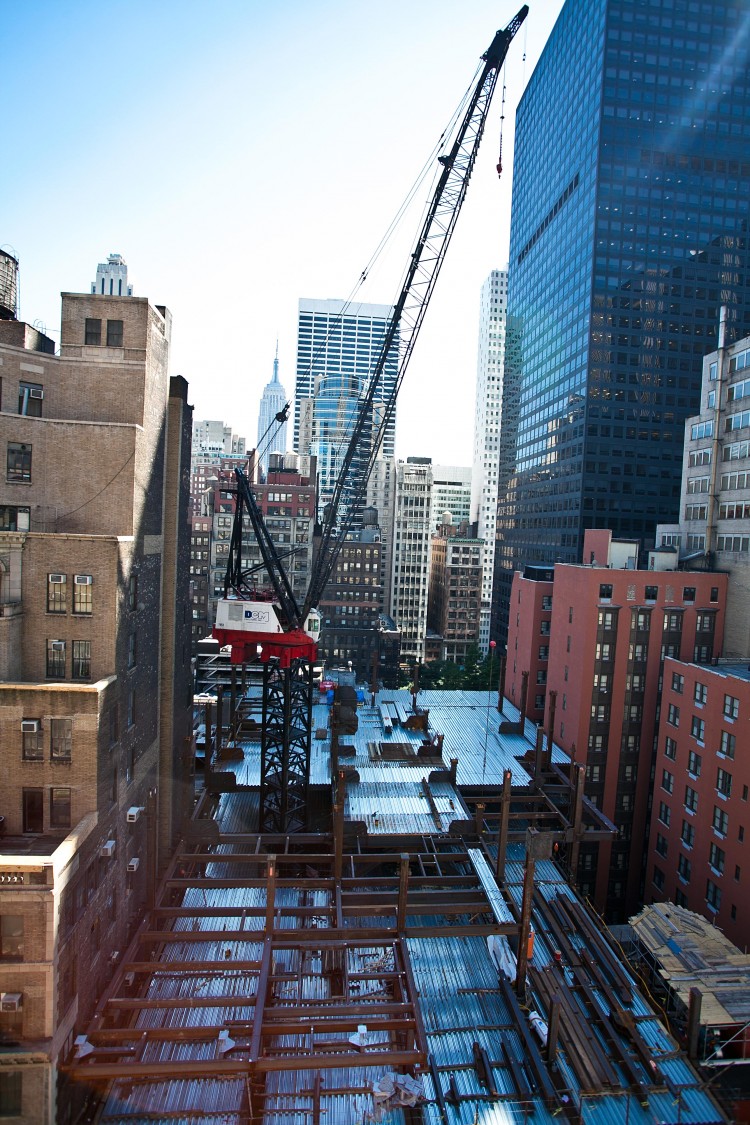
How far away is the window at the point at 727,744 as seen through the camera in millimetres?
43081

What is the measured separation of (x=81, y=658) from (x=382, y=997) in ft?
58.6

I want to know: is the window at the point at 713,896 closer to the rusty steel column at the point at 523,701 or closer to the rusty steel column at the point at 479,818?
the rusty steel column at the point at 479,818

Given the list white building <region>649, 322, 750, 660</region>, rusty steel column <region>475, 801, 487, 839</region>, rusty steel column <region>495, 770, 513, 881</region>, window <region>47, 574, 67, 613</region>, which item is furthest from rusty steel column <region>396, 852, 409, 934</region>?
white building <region>649, 322, 750, 660</region>

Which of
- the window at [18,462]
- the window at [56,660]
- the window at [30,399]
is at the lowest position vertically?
the window at [56,660]

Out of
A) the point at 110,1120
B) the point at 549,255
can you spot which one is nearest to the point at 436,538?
Result: the point at 549,255

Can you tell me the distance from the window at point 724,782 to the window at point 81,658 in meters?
38.1

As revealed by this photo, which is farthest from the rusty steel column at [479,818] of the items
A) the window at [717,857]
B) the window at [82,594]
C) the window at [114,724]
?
the window at [82,594]

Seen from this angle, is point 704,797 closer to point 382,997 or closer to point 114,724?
point 382,997

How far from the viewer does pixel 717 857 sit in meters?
43.3

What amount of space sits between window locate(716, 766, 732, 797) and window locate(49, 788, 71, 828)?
37.8 meters

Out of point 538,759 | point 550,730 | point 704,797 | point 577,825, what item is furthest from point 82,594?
point 704,797

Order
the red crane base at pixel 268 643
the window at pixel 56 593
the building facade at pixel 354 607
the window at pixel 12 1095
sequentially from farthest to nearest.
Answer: the building facade at pixel 354 607 → the red crane base at pixel 268 643 → the window at pixel 56 593 → the window at pixel 12 1095

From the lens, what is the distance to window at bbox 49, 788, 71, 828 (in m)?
26.1

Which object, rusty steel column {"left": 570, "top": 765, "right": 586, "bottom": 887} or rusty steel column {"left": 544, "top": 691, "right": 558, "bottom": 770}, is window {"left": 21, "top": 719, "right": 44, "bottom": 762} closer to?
rusty steel column {"left": 570, "top": 765, "right": 586, "bottom": 887}
